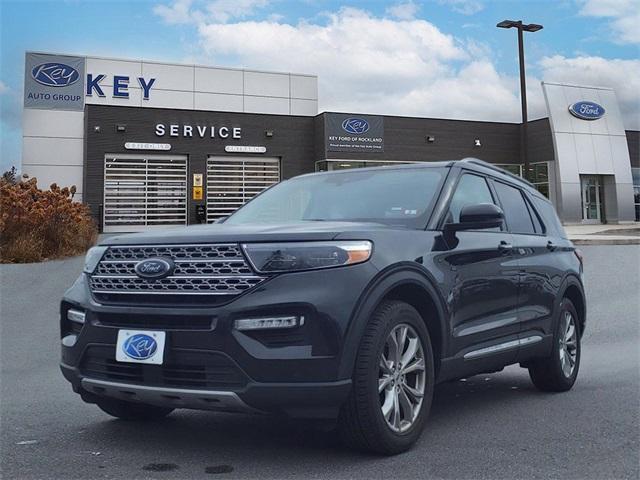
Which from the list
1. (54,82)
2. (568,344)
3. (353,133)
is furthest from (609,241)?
(54,82)

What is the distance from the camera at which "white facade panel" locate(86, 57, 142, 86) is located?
31.8m

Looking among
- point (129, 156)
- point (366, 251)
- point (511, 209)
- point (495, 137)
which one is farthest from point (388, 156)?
point (366, 251)

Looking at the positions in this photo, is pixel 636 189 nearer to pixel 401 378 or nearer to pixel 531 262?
pixel 531 262

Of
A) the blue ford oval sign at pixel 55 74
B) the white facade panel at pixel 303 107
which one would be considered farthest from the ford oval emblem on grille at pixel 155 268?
the white facade panel at pixel 303 107

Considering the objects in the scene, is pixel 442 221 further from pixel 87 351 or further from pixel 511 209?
pixel 87 351

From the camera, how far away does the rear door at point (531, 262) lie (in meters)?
5.22

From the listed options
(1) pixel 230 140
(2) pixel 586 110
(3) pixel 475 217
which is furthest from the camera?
(2) pixel 586 110

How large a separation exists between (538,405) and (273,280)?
9.74 ft

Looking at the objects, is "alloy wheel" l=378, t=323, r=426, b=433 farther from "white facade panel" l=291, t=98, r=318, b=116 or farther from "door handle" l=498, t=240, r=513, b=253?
"white facade panel" l=291, t=98, r=318, b=116

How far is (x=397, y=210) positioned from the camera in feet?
14.9

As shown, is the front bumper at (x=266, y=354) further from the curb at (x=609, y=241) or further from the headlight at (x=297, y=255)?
the curb at (x=609, y=241)

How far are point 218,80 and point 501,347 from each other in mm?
31893

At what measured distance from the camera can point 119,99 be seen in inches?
1277

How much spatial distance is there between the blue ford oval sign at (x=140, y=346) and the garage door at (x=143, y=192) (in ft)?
84.0
